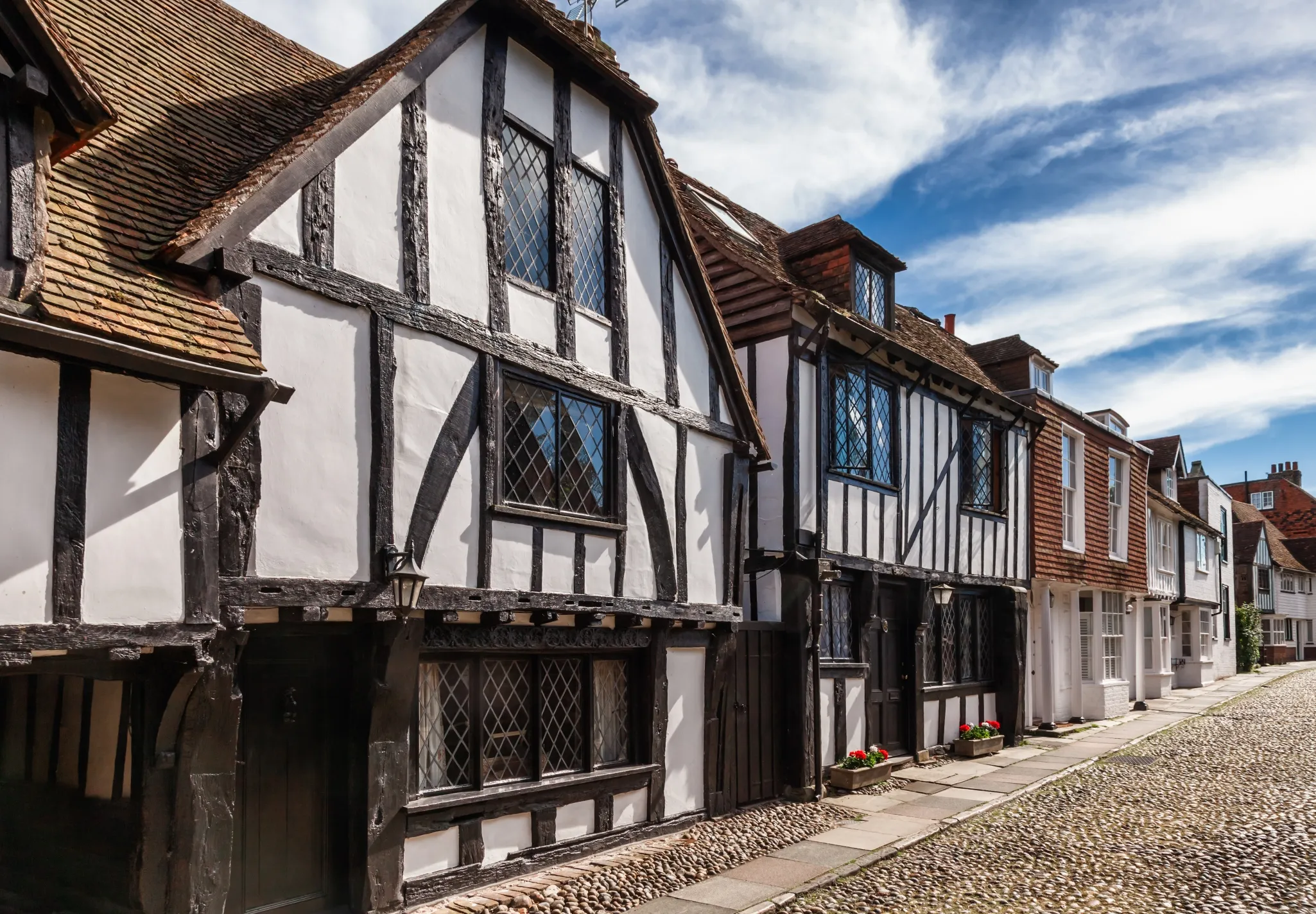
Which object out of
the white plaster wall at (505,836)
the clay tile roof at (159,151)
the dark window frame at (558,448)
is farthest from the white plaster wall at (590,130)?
→ the white plaster wall at (505,836)

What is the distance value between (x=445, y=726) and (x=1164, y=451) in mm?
28024

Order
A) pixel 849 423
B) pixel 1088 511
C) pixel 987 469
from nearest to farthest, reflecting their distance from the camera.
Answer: pixel 849 423
pixel 987 469
pixel 1088 511

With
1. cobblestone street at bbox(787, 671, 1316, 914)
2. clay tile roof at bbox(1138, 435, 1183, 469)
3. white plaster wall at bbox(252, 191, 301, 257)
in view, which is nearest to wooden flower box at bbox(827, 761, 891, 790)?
cobblestone street at bbox(787, 671, 1316, 914)

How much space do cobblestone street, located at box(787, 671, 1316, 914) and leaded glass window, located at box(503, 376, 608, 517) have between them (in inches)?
144

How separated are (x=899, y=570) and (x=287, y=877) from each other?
8.89 metres

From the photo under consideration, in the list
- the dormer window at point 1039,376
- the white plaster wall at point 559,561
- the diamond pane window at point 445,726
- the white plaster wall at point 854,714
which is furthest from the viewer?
the dormer window at point 1039,376

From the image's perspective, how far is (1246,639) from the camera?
36.8 m

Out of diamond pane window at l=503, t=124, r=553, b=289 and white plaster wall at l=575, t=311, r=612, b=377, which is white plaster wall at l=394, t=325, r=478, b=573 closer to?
diamond pane window at l=503, t=124, r=553, b=289

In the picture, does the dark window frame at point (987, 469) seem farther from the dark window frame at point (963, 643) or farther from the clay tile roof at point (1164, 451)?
the clay tile roof at point (1164, 451)

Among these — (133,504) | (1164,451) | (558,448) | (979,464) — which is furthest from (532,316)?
(1164,451)

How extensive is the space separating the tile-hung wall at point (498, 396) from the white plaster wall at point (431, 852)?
0.02m

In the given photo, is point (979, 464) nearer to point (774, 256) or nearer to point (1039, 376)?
point (1039, 376)

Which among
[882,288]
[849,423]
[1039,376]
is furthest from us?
[1039,376]

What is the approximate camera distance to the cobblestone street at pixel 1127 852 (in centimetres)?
739
